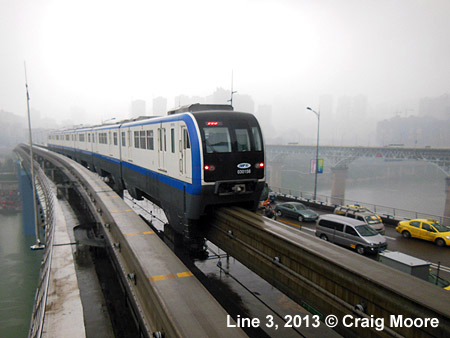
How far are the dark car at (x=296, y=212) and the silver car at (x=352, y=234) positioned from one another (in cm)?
415

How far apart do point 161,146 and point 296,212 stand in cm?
1076

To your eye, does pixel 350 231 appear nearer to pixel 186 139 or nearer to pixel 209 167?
pixel 209 167

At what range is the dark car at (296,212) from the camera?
1820 cm

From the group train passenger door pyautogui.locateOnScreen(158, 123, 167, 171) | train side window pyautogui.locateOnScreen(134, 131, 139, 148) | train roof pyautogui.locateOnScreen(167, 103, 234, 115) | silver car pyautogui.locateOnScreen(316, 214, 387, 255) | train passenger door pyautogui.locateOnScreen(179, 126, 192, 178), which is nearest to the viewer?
train passenger door pyautogui.locateOnScreen(179, 126, 192, 178)

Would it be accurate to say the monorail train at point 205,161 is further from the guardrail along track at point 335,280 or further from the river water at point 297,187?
the river water at point 297,187

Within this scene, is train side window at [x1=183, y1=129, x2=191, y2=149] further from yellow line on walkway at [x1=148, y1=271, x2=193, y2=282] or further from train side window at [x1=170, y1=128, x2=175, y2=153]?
yellow line on walkway at [x1=148, y1=271, x2=193, y2=282]

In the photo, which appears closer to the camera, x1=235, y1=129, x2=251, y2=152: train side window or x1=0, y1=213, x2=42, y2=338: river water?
x1=235, y1=129, x2=251, y2=152: train side window

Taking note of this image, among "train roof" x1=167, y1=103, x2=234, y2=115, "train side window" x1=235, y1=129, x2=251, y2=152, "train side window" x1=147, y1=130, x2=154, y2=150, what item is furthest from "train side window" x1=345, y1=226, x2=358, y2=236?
"train side window" x1=147, y1=130, x2=154, y2=150

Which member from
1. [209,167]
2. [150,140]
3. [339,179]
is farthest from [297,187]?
[209,167]

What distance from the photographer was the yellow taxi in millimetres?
13656

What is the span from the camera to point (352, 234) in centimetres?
1273

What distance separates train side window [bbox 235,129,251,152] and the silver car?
6.78m

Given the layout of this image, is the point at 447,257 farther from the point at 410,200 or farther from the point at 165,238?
the point at 410,200

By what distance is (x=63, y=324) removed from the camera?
737 cm
